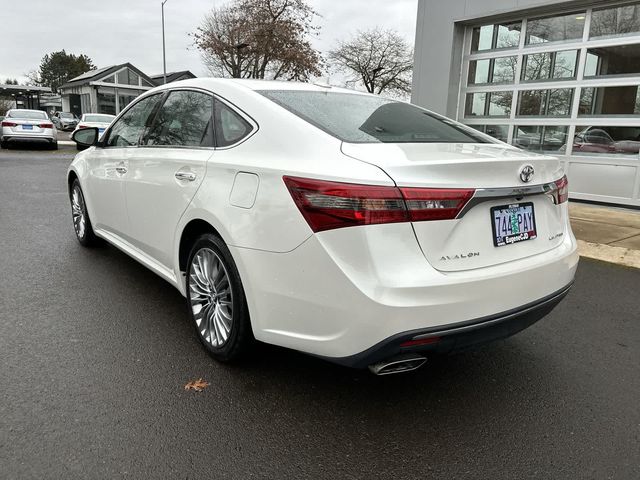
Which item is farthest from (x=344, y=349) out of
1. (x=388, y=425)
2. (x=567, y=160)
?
(x=567, y=160)

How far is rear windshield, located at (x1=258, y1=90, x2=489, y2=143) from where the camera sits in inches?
102

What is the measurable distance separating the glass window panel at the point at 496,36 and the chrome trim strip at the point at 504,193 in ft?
27.9

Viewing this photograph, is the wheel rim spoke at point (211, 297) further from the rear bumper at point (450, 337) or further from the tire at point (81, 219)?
the tire at point (81, 219)

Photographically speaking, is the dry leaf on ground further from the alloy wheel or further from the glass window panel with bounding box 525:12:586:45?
the glass window panel with bounding box 525:12:586:45

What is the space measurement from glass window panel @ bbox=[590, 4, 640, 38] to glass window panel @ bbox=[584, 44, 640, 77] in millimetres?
246

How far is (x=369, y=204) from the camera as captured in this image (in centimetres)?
206

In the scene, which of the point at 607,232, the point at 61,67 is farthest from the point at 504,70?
the point at 61,67

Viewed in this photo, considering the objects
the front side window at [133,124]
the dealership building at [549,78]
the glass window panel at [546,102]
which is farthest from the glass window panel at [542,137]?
the front side window at [133,124]

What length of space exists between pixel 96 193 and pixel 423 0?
8806 mm

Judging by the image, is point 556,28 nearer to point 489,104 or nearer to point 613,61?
point 613,61

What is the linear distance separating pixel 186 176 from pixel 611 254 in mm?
4857

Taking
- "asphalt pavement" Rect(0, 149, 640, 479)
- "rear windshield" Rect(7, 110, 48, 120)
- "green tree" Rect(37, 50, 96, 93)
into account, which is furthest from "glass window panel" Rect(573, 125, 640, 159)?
"green tree" Rect(37, 50, 96, 93)

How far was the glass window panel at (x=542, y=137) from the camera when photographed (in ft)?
30.9

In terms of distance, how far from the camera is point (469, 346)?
2275 mm
